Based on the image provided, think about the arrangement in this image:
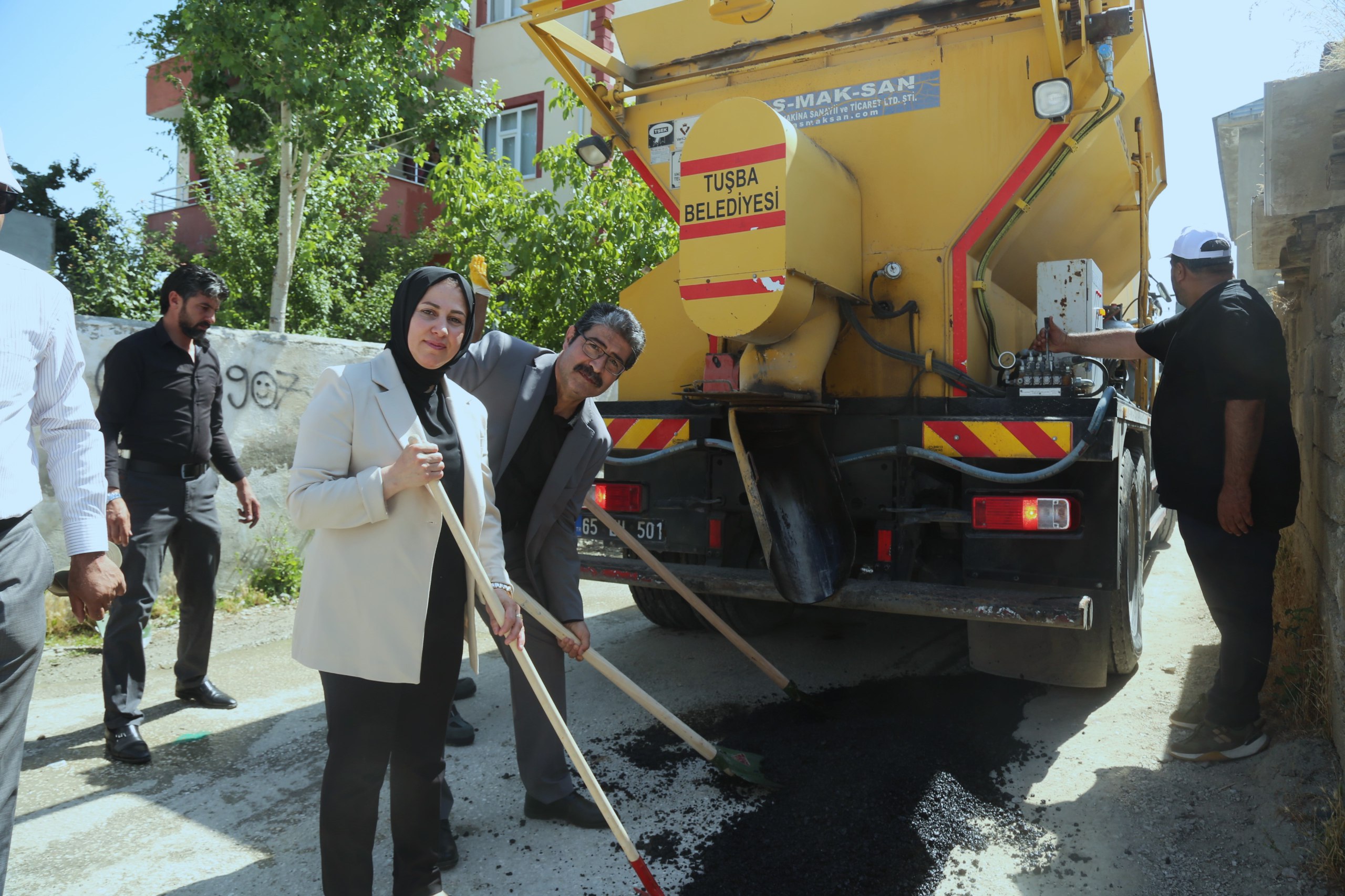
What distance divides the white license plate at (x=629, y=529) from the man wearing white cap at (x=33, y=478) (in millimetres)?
2383

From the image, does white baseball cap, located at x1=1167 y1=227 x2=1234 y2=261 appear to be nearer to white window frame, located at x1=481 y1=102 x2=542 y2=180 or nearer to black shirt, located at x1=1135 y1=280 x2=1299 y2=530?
black shirt, located at x1=1135 y1=280 x2=1299 y2=530

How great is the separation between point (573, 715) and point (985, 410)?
218 centimetres

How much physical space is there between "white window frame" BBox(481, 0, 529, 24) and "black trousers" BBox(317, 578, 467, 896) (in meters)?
17.2

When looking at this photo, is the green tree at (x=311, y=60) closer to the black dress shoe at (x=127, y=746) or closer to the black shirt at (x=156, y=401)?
the black shirt at (x=156, y=401)

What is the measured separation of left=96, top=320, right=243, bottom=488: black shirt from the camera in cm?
375

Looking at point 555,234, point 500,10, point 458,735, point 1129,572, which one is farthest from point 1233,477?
point 500,10

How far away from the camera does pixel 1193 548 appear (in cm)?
356

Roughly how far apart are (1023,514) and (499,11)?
55.6 ft

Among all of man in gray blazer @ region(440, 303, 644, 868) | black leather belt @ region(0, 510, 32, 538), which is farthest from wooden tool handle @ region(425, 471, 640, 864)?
black leather belt @ region(0, 510, 32, 538)

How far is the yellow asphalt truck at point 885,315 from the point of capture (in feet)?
11.6

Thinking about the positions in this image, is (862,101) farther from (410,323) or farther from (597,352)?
(410,323)

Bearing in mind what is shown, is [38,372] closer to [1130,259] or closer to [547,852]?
[547,852]

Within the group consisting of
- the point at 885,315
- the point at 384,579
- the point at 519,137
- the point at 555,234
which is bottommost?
the point at 384,579

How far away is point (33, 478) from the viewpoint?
2059mm
